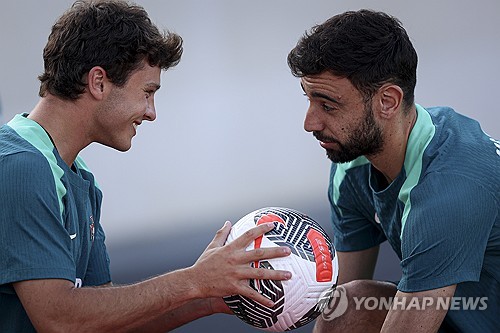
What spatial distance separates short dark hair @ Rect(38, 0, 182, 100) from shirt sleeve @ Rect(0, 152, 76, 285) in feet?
0.92

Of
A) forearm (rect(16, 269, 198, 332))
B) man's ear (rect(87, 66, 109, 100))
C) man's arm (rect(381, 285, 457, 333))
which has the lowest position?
man's arm (rect(381, 285, 457, 333))

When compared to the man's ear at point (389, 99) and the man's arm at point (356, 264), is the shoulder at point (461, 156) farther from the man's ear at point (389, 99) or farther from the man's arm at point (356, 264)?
the man's arm at point (356, 264)

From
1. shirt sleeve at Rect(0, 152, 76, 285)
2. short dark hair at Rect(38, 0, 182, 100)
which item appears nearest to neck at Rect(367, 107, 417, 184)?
short dark hair at Rect(38, 0, 182, 100)

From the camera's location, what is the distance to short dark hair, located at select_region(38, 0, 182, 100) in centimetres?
227

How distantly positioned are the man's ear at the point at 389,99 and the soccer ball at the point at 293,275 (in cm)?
40

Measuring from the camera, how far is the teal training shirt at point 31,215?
2062mm

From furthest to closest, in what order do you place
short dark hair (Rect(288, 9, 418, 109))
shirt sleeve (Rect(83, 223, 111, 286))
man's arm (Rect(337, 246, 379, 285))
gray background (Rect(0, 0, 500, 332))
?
1. gray background (Rect(0, 0, 500, 332))
2. man's arm (Rect(337, 246, 379, 285))
3. shirt sleeve (Rect(83, 223, 111, 286))
4. short dark hair (Rect(288, 9, 418, 109))

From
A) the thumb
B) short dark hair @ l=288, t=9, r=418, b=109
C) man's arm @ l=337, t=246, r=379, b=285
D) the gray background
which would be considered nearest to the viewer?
the thumb

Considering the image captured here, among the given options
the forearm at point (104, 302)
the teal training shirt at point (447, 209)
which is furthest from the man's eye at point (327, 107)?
the forearm at point (104, 302)

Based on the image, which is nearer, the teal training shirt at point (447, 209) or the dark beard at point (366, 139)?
the teal training shirt at point (447, 209)

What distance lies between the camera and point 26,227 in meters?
2.07

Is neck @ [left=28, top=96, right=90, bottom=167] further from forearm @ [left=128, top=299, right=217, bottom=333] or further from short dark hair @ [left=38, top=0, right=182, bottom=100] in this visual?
forearm @ [left=128, top=299, right=217, bottom=333]

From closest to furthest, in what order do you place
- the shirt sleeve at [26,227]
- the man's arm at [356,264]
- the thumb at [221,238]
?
1. the shirt sleeve at [26,227]
2. the thumb at [221,238]
3. the man's arm at [356,264]

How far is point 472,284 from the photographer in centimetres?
246
